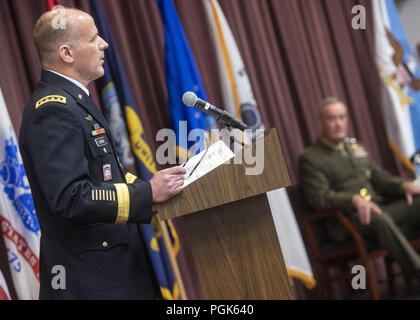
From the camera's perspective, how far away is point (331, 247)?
4.05 metres

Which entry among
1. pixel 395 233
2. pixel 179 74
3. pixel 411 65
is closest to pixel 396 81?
pixel 411 65

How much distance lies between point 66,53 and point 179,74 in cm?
191

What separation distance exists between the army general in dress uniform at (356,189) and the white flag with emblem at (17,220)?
2.12 m

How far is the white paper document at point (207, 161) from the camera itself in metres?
1.73

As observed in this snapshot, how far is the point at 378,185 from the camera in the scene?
173 inches

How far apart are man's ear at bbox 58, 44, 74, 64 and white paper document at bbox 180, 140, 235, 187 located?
547mm

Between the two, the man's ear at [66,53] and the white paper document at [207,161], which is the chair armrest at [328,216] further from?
the man's ear at [66,53]

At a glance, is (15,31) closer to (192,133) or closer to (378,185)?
(192,133)

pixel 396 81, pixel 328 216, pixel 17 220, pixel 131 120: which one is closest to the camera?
pixel 17 220

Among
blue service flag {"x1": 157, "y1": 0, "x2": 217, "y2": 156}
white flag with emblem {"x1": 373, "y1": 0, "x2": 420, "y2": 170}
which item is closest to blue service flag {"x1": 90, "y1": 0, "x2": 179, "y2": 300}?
blue service flag {"x1": 157, "y1": 0, "x2": 217, "y2": 156}

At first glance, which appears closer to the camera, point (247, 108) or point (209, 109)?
point (209, 109)

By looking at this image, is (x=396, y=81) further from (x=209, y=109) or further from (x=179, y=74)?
(x=209, y=109)

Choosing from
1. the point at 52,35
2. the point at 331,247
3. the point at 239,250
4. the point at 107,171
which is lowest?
the point at 331,247

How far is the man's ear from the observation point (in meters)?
1.86
